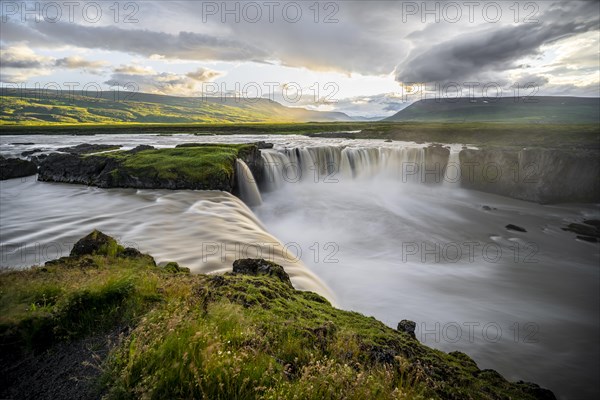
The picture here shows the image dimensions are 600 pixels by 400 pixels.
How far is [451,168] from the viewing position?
41.7m

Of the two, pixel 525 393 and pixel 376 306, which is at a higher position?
pixel 525 393

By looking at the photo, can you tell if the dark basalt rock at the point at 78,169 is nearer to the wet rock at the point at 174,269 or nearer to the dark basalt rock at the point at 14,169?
the dark basalt rock at the point at 14,169

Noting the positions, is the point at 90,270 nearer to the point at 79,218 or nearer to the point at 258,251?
the point at 258,251

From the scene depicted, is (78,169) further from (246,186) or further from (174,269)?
(174,269)

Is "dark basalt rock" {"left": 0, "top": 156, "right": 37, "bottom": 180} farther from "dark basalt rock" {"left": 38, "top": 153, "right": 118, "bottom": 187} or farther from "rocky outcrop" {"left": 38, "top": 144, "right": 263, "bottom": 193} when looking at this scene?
"dark basalt rock" {"left": 38, "top": 153, "right": 118, "bottom": 187}

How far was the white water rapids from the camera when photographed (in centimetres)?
1148

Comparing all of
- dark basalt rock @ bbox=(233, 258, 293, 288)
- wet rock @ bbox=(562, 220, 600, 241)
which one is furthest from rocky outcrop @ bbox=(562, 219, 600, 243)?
dark basalt rock @ bbox=(233, 258, 293, 288)

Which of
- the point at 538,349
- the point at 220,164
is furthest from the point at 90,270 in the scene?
the point at 220,164

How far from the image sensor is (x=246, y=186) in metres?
27.0

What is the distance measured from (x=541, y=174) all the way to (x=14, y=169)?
55.2m

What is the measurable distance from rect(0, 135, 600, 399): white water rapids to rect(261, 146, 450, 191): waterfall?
7.67 m

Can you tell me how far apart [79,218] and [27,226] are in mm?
2186

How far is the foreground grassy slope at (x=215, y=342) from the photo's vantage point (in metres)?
3.25

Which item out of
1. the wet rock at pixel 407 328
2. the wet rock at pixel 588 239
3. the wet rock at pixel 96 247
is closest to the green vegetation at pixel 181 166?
the wet rock at pixel 96 247
